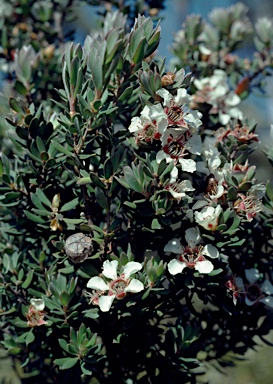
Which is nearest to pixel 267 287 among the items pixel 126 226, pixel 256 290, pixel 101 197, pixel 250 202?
pixel 256 290

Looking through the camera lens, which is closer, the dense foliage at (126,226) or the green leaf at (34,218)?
the dense foliage at (126,226)

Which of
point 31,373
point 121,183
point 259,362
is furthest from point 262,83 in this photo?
point 259,362

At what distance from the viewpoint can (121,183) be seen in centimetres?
133

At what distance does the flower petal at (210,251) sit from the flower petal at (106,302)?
0.85 ft

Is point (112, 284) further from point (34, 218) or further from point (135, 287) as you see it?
point (34, 218)

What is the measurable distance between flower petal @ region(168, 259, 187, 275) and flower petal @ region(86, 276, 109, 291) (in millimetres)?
169

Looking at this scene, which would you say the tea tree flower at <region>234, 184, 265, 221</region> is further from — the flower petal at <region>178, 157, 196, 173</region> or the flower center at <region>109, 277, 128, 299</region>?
the flower center at <region>109, 277, 128, 299</region>

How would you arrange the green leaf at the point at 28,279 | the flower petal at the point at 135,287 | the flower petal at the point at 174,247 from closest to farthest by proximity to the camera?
the flower petal at the point at 135,287
the flower petal at the point at 174,247
the green leaf at the point at 28,279

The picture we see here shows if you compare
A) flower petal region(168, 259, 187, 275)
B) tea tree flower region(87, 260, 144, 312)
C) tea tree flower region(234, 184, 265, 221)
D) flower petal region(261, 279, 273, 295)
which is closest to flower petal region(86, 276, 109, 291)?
tea tree flower region(87, 260, 144, 312)

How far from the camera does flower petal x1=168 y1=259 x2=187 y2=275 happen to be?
1344mm

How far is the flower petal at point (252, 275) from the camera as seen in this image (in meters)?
1.58

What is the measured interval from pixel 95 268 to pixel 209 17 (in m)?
1.51

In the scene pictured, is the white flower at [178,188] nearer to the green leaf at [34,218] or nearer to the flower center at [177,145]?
the flower center at [177,145]

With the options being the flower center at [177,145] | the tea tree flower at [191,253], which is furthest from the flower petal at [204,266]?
the flower center at [177,145]
